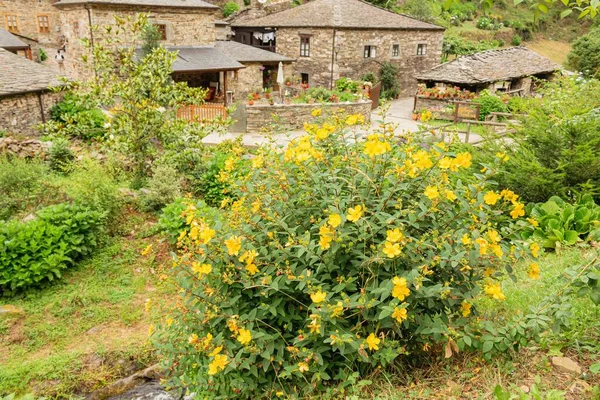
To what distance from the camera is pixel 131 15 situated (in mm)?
20547

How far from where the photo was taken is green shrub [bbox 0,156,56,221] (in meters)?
9.34

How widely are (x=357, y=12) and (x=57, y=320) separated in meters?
27.7

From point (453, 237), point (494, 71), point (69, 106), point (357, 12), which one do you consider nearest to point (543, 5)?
point (453, 237)

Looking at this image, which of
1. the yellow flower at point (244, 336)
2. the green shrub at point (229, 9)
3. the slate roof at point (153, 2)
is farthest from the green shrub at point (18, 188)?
the green shrub at point (229, 9)

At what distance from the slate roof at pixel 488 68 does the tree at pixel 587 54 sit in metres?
8.13

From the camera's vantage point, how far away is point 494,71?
25.9 m

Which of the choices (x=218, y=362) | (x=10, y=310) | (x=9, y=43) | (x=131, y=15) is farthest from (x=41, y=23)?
(x=218, y=362)

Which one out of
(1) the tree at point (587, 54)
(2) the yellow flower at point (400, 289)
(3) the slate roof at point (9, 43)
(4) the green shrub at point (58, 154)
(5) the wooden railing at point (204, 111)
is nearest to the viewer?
(2) the yellow flower at point (400, 289)

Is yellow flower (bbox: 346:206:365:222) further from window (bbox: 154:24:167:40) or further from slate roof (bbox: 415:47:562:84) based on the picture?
slate roof (bbox: 415:47:562:84)

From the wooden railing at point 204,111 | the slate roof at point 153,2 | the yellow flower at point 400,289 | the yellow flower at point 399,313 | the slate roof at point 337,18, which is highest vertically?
the slate roof at point 153,2

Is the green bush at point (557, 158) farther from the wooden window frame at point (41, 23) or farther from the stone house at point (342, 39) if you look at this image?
the wooden window frame at point (41, 23)

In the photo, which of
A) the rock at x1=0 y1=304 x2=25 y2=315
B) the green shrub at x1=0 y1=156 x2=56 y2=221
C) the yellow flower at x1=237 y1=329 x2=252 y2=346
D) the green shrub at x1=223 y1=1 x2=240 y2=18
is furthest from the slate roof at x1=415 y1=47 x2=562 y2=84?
the yellow flower at x1=237 y1=329 x2=252 y2=346

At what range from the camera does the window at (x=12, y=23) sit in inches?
1213

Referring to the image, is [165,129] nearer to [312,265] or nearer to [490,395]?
[312,265]
